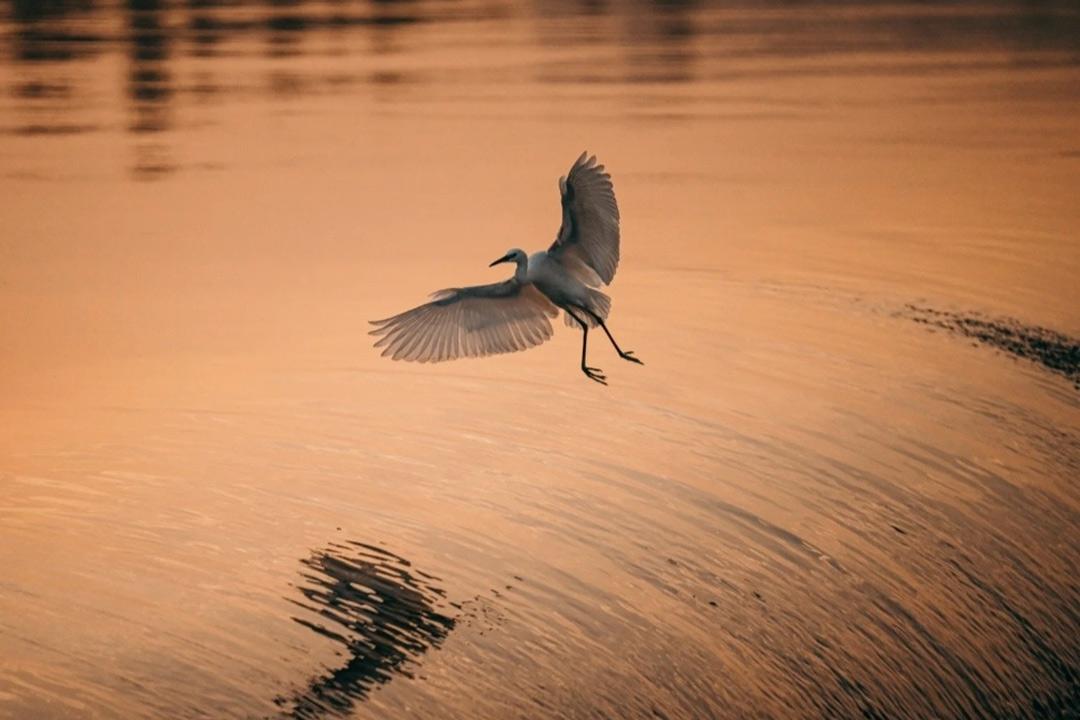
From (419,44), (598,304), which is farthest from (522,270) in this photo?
(419,44)

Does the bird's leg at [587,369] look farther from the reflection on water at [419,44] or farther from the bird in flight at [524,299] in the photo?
A: the reflection on water at [419,44]

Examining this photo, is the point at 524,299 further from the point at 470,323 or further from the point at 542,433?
the point at 542,433

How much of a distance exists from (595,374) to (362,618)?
397 centimetres

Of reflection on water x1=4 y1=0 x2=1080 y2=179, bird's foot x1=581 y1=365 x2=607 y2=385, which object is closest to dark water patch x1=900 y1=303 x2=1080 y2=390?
bird's foot x1=581 y1=365 x2=607 y2=385

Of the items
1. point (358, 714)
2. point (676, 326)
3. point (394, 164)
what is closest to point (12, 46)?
point (394, 164)

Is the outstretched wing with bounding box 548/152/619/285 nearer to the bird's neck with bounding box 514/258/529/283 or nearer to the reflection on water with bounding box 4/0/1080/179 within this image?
the bird's neck with bounding box 514/258/529/283

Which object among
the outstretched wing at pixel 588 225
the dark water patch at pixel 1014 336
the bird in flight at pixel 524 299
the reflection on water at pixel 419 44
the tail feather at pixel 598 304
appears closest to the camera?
the outstretched wing at pixel 588 225

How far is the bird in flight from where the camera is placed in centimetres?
962

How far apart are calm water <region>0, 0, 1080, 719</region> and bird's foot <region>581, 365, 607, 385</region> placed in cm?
12

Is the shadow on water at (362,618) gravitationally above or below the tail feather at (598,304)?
below

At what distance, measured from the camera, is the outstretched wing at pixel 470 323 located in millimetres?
9812

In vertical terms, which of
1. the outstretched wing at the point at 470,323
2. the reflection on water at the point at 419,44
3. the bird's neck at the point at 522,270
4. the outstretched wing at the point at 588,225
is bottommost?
the outstretched wing at the point at 470,323

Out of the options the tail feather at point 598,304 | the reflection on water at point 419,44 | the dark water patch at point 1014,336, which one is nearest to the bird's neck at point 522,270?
the tail feather at point 598,304

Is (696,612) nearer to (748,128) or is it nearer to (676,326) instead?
(676,326)
